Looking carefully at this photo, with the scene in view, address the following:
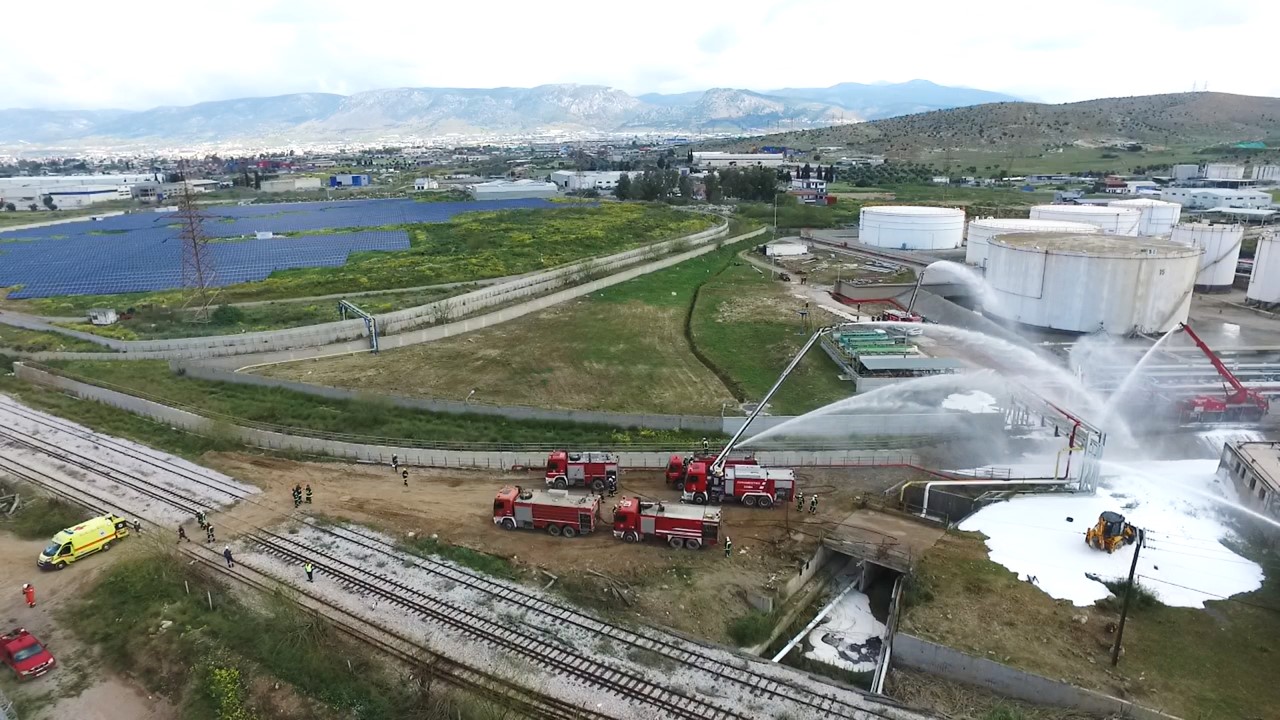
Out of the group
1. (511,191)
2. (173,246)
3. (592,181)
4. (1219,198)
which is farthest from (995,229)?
(592,181)

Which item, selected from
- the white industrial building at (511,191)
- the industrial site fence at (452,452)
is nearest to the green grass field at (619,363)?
the industrial site fence at (452,452)

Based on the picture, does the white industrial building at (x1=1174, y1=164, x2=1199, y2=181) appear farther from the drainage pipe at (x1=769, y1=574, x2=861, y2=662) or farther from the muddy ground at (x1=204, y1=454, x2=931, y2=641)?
the drainage pipe at (x1=769, y1=574, x2=861, y2=662)

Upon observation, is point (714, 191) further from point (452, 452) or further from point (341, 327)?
point (452, 452)

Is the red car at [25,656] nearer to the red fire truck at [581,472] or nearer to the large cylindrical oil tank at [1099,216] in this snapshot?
the red fire truck at [581,472]

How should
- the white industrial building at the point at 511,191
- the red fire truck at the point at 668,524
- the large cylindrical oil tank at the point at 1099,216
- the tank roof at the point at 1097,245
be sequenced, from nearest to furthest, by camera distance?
the red fire truck at the point at 668,524
the tank roof at the point at 1097,245
the large cylindrical oil tank at the point at 1099,216
the white industrial building at the point at 511,191

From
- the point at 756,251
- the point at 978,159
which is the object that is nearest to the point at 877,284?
the point at 756,251

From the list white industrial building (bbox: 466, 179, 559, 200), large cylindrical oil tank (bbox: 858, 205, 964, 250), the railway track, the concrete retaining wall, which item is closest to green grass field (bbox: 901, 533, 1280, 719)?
the concrete retaining wall
